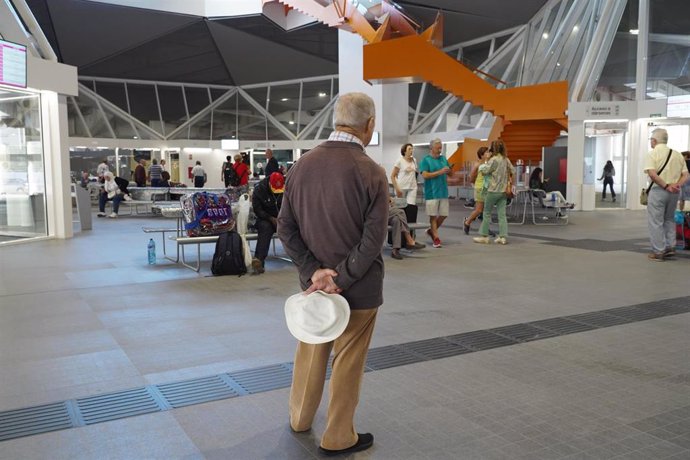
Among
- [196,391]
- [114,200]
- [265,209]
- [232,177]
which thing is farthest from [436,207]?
[114,200]

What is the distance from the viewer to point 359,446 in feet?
9.43

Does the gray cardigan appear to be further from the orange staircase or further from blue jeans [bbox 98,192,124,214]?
blue jeans [bbox 98,192,124,214]

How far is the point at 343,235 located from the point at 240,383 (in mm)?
1525

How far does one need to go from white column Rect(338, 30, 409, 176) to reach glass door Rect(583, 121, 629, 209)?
22.0 ft

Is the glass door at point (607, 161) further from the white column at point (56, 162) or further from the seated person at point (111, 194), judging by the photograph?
the white column at point (56, 162)

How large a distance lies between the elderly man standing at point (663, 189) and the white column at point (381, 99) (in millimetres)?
13533

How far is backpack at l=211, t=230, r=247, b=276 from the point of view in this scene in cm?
757

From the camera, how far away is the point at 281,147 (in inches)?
1362

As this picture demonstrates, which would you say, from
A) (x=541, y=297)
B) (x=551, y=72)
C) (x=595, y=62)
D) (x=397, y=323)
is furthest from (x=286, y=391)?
(x=551, y=72)

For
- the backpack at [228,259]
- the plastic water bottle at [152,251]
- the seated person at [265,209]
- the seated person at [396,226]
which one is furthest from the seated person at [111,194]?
the seated person at [396,226]

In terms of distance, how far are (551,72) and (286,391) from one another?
1963cm

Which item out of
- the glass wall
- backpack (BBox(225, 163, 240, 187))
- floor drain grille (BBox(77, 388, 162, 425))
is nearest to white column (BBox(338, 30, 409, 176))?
backpack (BBox(225, 163, 240, 187))

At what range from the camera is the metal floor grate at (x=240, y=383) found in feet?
10.6

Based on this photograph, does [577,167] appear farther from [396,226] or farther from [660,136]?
[396,226]
